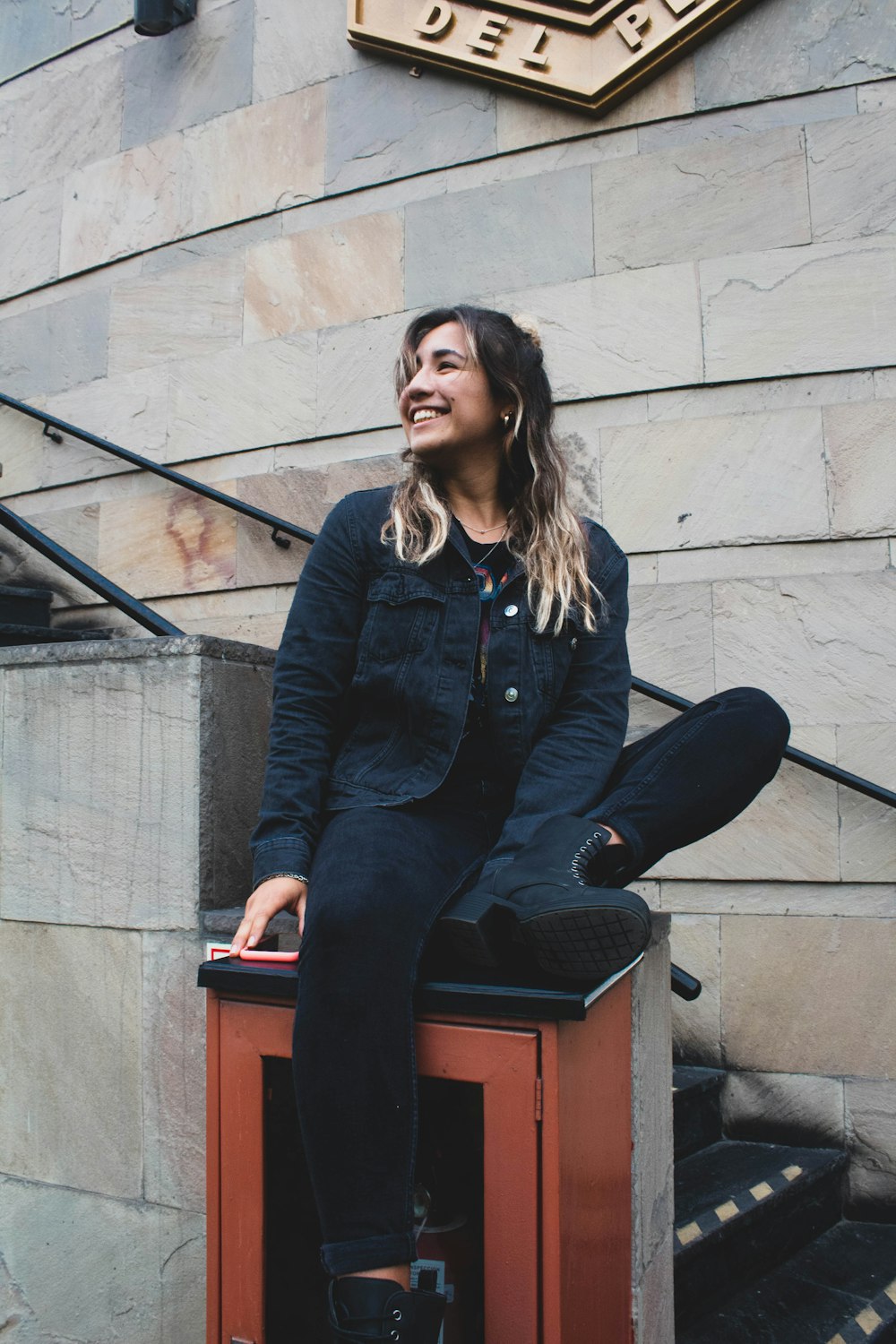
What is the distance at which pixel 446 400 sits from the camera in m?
2.16

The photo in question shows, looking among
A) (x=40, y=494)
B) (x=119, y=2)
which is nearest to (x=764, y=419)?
(x=40, y=494)

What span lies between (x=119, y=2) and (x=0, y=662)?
4357mm

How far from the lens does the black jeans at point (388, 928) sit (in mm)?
1435

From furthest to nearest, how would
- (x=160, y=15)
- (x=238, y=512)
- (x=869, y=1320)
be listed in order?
(x=160, y=15) < (x=238, y=512) < (x=869, y=1320)

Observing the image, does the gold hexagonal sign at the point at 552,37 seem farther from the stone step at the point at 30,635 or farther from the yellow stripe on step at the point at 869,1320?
the yellow stripe on step at the point at 869,1320

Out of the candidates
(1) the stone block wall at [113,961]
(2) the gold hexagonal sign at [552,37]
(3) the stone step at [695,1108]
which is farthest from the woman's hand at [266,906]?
(2) the gold hexagonal sign at [552,37]

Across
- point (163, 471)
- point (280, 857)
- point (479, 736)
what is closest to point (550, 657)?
point (479, 736)

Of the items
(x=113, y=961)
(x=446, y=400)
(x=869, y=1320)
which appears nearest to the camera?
(x=446, y=400)

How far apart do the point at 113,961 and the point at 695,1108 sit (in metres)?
1.95

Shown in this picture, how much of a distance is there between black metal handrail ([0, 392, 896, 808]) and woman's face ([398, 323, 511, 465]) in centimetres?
92

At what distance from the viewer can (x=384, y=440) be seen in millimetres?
4441

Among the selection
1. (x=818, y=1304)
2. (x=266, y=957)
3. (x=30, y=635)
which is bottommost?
(x=818, y=1304)

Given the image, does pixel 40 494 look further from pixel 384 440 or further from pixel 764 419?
pixel 764 419

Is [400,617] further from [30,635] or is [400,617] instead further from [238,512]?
[238,512]
